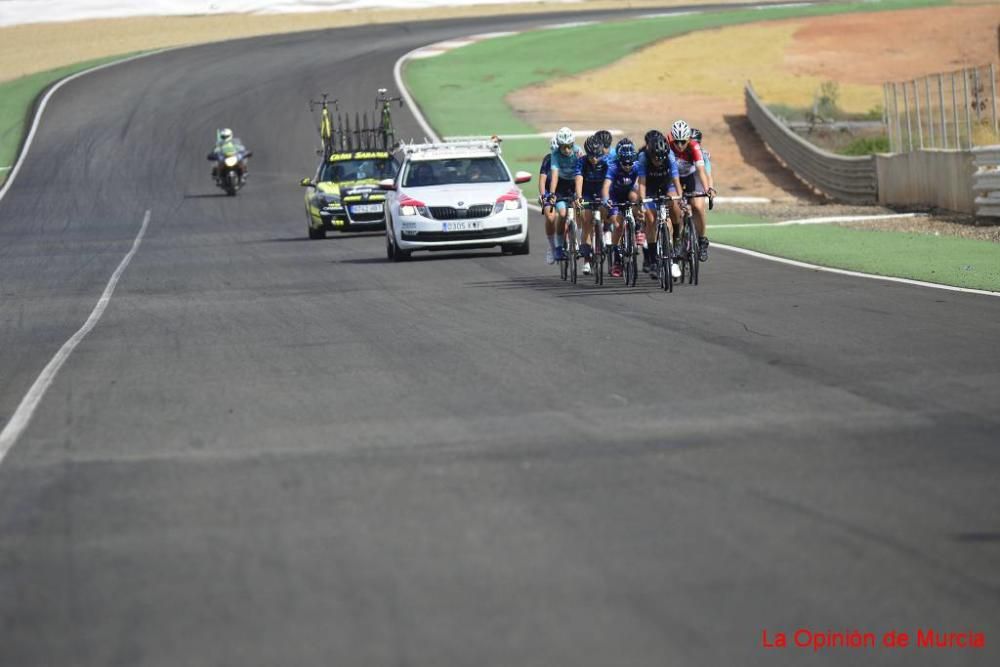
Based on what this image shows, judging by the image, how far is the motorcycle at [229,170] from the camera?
40562 millimetres

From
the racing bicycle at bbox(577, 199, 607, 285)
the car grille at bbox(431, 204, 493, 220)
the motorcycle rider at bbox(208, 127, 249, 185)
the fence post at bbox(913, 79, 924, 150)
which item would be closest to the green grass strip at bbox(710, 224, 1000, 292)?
the racing bicycle at bbox(577, 199, 607, 285)

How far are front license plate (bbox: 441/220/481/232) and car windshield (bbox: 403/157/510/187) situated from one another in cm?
102

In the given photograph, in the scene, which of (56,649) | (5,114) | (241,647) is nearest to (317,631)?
(241,647)

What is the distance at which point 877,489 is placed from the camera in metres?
7.08

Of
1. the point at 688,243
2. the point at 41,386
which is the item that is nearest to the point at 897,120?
the point at 688,243

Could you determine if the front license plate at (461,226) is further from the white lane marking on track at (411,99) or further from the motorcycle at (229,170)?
the white lane marking on track at (411,99)

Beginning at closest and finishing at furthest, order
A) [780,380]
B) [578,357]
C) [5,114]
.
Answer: [780,380] < [578,357] < [5,114]

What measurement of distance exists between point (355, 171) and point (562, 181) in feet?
38.3

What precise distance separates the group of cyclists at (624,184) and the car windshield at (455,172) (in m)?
4.89

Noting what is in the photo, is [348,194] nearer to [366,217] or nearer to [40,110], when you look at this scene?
[366,217]

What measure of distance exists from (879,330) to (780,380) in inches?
109

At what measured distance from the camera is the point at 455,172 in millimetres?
24641

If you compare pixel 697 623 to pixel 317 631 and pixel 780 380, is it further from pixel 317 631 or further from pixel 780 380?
pixel 780 380

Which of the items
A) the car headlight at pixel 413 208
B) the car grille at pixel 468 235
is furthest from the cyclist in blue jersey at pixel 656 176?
the car headlight at pixel 413 208
